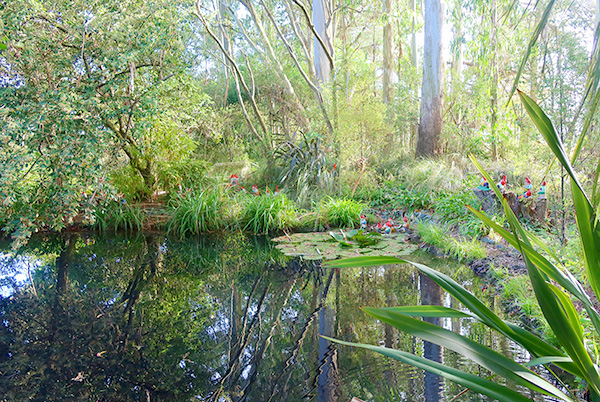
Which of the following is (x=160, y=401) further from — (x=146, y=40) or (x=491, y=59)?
(x=491, y=59)

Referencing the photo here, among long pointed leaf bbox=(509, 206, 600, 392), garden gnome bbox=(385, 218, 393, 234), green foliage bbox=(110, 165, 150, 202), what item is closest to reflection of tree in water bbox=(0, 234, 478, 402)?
long pointed leaf bbox=(509, 206, 600, 392)

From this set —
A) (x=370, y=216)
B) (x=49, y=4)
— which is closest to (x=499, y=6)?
(x=370, y=216)

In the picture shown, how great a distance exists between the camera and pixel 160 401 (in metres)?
1.81

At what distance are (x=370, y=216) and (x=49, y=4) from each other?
4221 mm

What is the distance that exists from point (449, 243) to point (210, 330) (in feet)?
8.46

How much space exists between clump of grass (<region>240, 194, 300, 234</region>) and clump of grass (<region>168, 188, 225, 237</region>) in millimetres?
352

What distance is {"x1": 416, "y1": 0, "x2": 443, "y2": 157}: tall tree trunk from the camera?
740cm

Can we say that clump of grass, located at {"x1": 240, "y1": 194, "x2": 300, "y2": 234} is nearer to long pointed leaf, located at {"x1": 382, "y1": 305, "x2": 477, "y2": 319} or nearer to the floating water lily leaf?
the floating water lily leaf

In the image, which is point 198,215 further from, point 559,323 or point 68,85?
point 559,323

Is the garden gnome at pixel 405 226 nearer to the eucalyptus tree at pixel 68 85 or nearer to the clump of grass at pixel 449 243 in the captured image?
the clump of grass at pixel 449 243

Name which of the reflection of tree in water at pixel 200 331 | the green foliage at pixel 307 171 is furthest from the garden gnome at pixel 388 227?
the green foliage at pixel 307 171

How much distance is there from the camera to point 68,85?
3.85 meters

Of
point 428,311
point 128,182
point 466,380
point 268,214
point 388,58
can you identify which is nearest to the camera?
point 466,380

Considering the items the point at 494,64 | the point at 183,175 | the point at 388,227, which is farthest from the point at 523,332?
the point at 494,64
